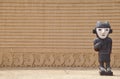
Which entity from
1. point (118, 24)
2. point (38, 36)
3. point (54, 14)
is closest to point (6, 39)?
point (38, 36)

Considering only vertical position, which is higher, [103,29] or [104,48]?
[103,29]

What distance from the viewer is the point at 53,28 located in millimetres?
11727

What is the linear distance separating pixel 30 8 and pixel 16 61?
177cm

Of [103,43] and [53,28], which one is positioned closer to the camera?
[103,43]

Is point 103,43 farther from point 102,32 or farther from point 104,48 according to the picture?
point 102,32

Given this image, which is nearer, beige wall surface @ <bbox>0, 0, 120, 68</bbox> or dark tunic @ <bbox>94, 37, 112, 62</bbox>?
dark tunic @ <bbox>94, 37, 112, 62</bbox>

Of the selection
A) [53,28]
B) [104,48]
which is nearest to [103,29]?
[104,48]

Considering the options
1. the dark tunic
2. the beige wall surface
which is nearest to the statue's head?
the dark tunic

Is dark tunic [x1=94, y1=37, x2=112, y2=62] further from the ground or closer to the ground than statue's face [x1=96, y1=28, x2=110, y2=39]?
closer to the ground

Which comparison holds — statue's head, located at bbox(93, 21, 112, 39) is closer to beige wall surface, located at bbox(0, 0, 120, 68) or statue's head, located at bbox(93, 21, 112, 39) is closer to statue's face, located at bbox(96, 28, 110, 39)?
statue's face, located at bbox(96, 28, 110, 39)

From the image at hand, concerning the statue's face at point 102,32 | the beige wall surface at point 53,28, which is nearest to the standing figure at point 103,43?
the statue's face at point 102,32

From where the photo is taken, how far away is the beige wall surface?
11.7 meters

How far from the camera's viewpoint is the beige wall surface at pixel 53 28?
11.7 meters

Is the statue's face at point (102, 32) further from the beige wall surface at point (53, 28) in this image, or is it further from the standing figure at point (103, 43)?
the beige wall surface at point (53, 28)
